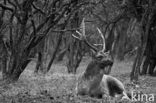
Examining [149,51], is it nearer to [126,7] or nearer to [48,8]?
[126,7]

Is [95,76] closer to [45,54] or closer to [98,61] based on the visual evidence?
[98,61]

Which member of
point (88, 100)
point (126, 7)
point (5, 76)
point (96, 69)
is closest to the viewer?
point (88, 100)

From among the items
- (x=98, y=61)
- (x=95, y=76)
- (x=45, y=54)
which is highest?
(x=98, y=61)

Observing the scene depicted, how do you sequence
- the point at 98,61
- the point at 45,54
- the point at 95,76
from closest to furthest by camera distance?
the point at 98,61
the point at 95,76
the point at 45,54

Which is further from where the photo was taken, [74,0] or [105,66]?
[74,0]

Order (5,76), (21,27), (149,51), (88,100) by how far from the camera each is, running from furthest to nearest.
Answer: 1. (149,51)
2. (5,76)
3. (21,27)
4. (88,100)

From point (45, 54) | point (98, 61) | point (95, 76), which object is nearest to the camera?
point (98, 61)

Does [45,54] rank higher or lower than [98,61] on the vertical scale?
lower

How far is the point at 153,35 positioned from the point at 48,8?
31.1 feet

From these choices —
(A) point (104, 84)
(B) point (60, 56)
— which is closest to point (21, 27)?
(A) point (104, 84)

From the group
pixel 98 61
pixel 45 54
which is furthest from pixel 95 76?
pixel 45 54

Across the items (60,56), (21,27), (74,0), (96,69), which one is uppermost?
(74,0)

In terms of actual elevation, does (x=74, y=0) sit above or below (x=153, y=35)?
above

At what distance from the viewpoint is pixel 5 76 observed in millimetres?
13852
